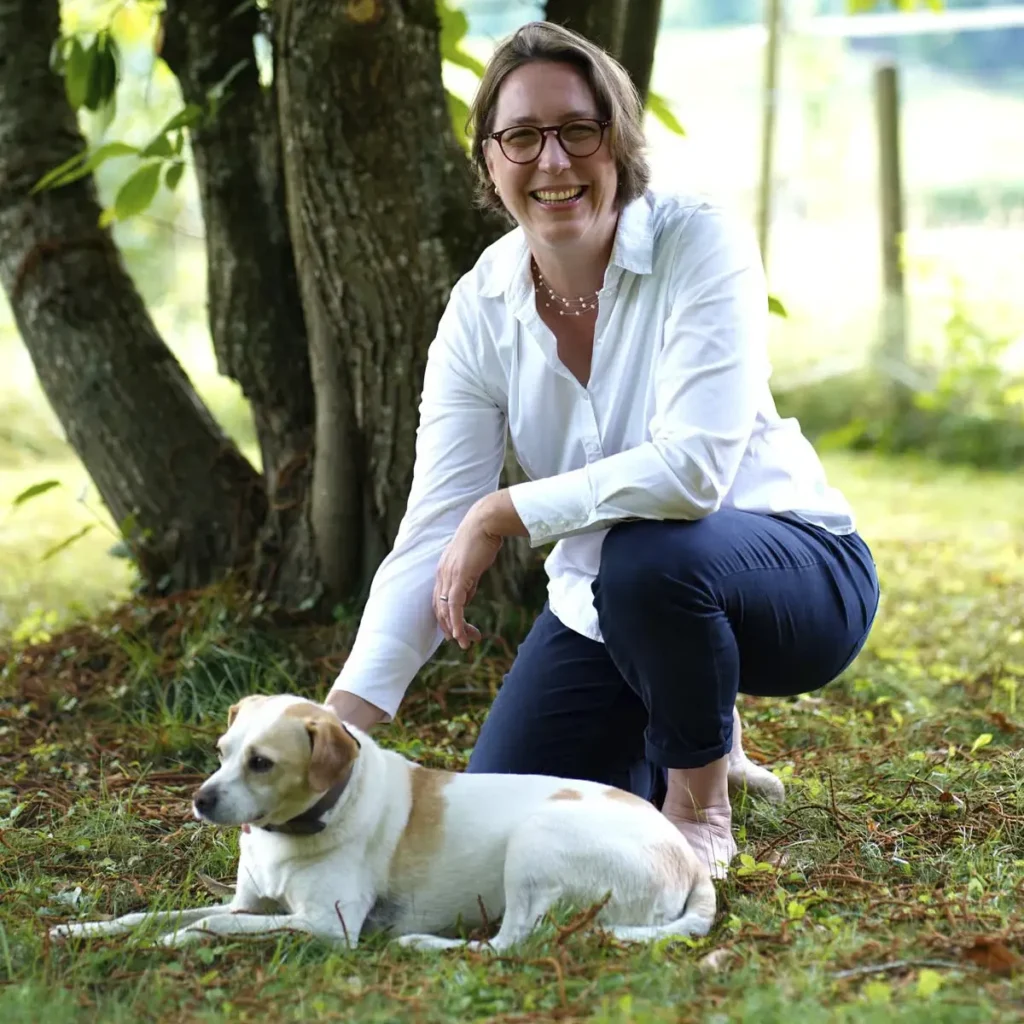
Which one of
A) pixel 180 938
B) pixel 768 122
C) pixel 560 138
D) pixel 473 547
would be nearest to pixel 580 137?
pixel 560 138

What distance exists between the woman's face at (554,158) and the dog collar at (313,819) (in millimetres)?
1124

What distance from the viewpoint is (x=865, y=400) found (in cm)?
839

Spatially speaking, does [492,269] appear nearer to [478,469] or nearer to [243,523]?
[478,469]

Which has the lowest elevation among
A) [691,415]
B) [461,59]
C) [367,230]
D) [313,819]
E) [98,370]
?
[313,819]

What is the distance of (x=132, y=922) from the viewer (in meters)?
2.40

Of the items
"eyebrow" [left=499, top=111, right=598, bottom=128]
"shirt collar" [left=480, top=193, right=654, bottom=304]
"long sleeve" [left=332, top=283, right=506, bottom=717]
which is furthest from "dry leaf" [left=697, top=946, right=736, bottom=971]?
"eyebrow" [left=499, top=111, right=598, bottom=128]

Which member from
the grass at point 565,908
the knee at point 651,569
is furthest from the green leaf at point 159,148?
the knee at point 651,569

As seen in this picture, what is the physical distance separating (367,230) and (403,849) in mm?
1863

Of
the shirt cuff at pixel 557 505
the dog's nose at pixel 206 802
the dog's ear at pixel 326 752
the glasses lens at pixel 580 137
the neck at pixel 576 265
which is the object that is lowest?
the dog's nose at pixel 206 802

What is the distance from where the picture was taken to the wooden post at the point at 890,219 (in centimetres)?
825

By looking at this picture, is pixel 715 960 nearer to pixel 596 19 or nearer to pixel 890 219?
pixel 596 19

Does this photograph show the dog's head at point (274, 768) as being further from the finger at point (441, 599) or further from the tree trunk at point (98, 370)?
the tree trunk at point (98, 370)

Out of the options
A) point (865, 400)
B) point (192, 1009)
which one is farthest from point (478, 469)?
point (865, 400)

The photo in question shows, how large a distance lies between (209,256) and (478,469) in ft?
5.20
